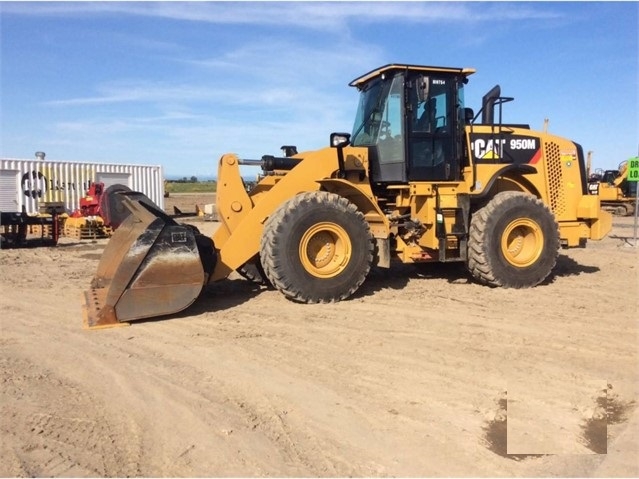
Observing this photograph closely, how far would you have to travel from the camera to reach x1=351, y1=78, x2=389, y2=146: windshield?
7.99m

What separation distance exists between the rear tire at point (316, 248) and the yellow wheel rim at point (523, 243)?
2.05 meters

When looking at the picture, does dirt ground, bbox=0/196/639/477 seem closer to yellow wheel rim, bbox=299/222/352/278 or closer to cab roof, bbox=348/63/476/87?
yellow wheel rim, bbox=299/222/352/278

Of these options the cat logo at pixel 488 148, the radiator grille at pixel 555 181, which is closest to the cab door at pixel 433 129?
the cat logo at pixel 488 148

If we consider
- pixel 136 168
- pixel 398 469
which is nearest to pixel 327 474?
pixel 398 469

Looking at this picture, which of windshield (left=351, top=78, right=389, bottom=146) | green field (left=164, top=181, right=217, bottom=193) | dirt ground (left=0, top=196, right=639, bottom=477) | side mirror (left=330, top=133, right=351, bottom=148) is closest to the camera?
dirt ground (left=0, top=196, right=639, bottom=477)

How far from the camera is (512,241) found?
805cm

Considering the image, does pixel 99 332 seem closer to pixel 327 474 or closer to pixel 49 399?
pixel 49 399

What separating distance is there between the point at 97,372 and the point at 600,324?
483 cm

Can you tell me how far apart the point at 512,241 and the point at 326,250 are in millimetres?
2728

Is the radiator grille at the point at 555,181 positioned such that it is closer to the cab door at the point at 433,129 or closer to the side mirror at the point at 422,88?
the cab door at the point at 433,129

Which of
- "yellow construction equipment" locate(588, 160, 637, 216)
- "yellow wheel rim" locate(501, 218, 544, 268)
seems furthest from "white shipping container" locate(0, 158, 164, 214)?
"yellow construction equipment" locate(588, 160, 637, 216)

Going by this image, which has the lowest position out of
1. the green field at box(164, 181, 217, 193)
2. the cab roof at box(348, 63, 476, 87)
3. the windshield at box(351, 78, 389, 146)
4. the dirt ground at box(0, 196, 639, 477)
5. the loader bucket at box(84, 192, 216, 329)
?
the dirt ground at box(0, 196, 639, 477)

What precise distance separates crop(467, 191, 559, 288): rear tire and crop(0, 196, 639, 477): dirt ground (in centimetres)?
58

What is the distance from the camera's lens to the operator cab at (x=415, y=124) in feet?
25.1
